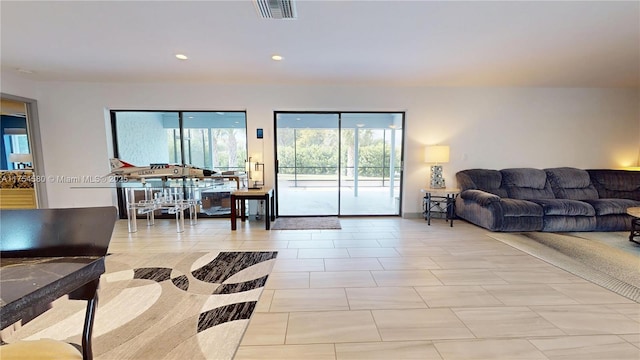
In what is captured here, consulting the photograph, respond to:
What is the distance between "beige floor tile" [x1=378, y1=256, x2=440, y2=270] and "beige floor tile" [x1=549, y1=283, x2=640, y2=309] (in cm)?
106

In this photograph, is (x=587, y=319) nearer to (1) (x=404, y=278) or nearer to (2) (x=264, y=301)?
(1) (x=404, y=278)

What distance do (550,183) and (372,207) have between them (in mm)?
3274

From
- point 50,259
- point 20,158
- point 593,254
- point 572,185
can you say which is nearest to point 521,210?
point 593,254

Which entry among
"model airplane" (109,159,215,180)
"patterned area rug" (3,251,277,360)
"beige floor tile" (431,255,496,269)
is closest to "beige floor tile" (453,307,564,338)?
"beige floor tile" (431,255,496,269)

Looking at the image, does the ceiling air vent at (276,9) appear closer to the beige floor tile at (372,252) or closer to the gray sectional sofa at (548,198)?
the beige floor tile at (372,252)

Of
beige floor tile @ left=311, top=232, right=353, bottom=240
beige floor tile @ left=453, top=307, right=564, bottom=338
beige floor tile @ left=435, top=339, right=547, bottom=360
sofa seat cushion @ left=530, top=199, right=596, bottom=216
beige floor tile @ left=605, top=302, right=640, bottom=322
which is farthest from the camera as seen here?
sofa seat cushion @ left=530, top=199, right=596, bottom=216

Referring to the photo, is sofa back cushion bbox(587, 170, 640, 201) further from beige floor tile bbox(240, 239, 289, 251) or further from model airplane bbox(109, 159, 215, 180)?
model airplane bbox(109, 159, 215, 180)

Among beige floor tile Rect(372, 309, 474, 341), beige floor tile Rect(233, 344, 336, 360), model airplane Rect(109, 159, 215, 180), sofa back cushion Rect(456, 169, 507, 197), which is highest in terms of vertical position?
model airplane Rect(109, 159, 215, 180)

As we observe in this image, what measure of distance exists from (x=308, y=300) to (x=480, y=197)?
11.3ft

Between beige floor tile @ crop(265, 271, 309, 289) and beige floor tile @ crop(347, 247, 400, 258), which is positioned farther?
beige floor tile @ crop(347, 247, 400, 258)

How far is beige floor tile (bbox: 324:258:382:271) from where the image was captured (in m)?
2.81

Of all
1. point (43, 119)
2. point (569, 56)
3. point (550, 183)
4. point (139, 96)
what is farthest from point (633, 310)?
point (43, 119)

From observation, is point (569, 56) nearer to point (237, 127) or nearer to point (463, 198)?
point (463, 198)

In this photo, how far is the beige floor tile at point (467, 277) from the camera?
8.20 ft
